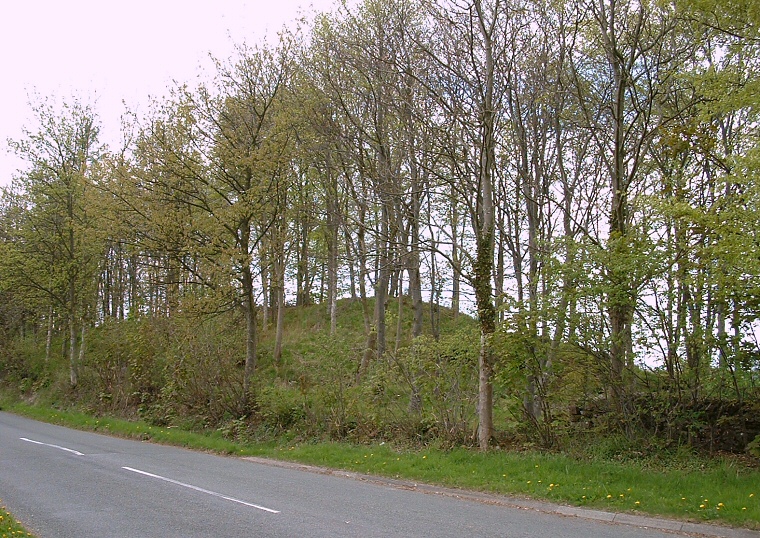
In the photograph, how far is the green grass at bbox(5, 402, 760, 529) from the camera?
8.52m

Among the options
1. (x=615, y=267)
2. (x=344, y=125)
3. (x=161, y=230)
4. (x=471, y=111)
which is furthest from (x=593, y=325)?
(x=161, y=230)

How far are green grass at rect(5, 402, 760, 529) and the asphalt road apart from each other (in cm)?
77

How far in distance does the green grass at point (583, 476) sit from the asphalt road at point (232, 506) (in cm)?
77

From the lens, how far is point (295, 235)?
21.8 meters

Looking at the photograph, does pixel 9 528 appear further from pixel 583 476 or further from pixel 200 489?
pixel 583 476

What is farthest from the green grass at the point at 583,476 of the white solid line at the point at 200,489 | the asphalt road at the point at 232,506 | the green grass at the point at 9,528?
the green grass at the point at 9,528

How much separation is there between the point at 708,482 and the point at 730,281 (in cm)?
302

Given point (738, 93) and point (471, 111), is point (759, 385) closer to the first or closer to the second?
point (738, 93)

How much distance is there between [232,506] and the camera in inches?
363

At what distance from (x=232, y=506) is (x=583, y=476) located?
565cm

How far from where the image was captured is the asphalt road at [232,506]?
25.6 feet

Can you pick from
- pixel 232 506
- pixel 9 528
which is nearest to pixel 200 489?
A: pixel 232 506

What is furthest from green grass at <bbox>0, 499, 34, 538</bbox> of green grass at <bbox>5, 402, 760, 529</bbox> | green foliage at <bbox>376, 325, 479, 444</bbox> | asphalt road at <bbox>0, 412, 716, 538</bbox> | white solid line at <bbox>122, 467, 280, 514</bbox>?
green foliage at <bbox>376, 325, 479, 444</bbox>

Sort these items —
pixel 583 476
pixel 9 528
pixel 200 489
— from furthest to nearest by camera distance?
pixel 200 489, pixel 583 476, pixel 9 528
